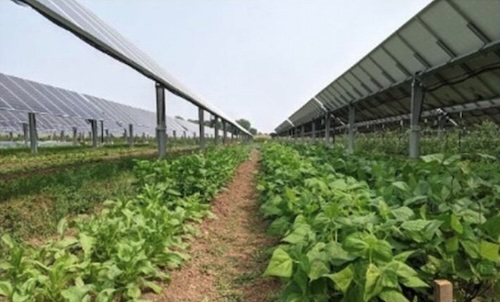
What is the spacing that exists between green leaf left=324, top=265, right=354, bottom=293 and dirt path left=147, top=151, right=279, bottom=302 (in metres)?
1.08

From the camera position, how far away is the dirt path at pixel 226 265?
3177 millimetres

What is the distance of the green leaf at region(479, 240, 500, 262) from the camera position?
2.08 m

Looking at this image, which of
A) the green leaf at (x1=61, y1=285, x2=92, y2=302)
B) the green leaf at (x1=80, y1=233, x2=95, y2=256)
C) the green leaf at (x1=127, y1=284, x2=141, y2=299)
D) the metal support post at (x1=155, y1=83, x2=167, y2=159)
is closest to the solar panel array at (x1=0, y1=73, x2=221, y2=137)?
the metal support post at (x1=155, y1=83, x2=167, y2=159)

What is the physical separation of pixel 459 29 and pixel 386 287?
4896 mm

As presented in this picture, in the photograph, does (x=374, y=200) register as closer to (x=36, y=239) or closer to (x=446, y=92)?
(x=36, y=239)

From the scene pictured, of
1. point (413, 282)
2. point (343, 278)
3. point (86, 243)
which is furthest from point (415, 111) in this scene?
point (343, 278)

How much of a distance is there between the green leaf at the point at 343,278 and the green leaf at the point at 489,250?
0.61 metres

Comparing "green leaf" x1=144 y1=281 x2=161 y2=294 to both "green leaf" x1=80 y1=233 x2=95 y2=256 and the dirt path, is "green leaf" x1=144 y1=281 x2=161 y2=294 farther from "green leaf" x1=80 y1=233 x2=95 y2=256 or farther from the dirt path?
"green leaf" x1=80 y1=233 x2=95 y2=256

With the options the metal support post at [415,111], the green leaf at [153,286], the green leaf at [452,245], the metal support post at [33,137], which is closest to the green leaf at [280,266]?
the green leaf at [452,245]

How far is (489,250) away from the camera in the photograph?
2090 mm

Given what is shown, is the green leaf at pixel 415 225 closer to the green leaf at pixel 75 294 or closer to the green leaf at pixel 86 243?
the green leaf at pixel 75 294

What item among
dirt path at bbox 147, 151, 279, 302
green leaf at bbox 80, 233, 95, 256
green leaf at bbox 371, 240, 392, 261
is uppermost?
green leaf at bbox 371, 240, 392, 261

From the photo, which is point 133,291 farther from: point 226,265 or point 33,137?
point 33,137

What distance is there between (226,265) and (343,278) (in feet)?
6.81
